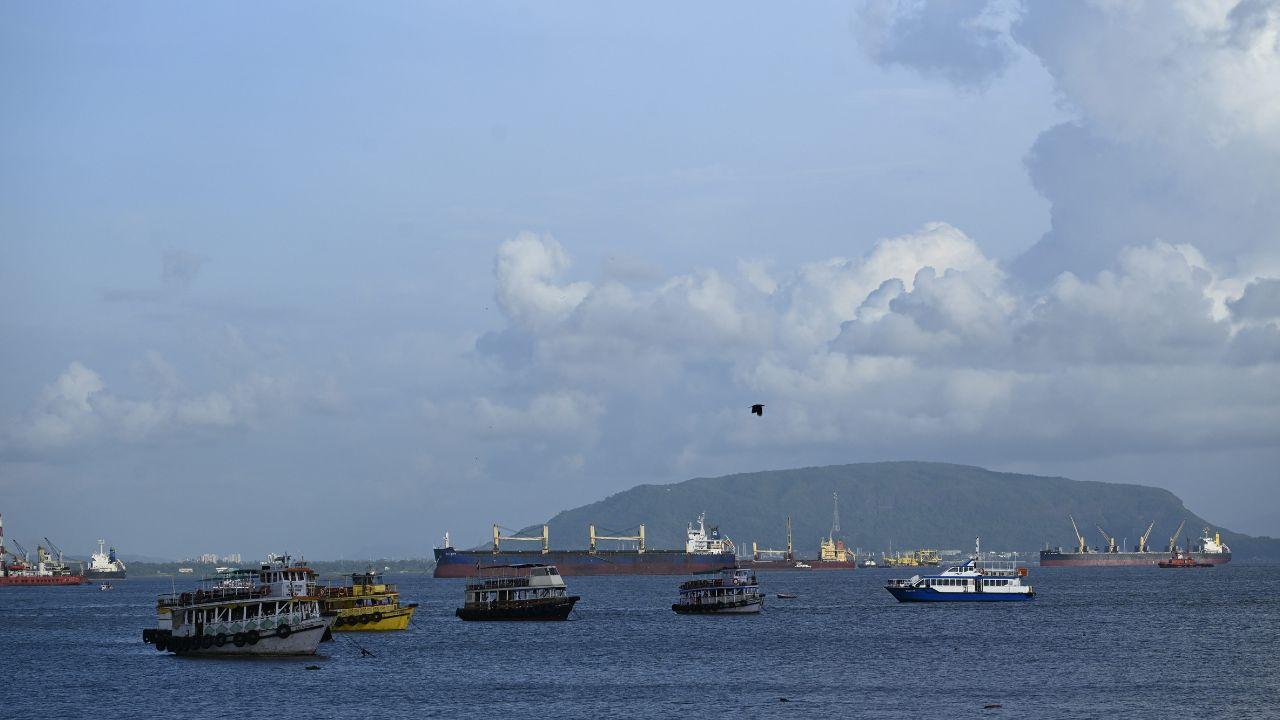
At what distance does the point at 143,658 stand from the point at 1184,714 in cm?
7117

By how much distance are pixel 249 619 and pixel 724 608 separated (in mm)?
65892

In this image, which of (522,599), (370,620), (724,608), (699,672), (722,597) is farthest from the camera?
(722,597)

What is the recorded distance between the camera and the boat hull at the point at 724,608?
15312cm

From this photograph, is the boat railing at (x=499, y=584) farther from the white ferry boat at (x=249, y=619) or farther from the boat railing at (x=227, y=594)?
the boat railing at (x=227, y=594)

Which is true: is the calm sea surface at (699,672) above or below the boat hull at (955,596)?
below

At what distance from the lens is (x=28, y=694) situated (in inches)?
3472

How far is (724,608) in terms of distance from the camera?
153 m

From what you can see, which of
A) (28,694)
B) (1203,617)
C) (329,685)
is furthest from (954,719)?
(1203,617)

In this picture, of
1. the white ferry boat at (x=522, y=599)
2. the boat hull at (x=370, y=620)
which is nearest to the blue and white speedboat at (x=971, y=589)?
the white ferry boat at (x=522, y=599)

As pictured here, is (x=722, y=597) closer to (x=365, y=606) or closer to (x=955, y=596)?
(x=955, y=596)

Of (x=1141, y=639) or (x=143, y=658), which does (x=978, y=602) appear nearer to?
(x=1141, y=639)

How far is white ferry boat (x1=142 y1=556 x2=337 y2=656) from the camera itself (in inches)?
3809

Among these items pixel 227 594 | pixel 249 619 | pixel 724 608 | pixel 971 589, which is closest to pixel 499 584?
pixel 724 608

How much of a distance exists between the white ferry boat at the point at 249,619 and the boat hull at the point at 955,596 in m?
94.6
